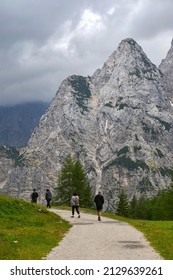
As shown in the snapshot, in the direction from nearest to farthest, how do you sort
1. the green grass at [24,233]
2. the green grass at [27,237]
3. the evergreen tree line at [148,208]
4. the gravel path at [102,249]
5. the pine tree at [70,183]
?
the green grass at [24,233]
the green grass at [27,237]
the gravel path at [102,249]
the pine tree at [70,183]
the evergreen tree line at [148,208]

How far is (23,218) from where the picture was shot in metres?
39.5

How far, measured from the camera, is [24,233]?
29.6m

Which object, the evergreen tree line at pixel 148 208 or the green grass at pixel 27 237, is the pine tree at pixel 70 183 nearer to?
the evergreen tree line at pixel 148 208

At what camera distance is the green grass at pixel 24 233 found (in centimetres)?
2100

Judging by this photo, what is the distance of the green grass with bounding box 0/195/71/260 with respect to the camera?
21003 mm

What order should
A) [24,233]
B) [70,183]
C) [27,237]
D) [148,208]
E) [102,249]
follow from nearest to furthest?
[102,249], [27,237], [24,233], [70,183], [148,208]

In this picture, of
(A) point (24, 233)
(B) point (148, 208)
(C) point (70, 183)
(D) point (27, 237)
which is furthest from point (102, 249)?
(B) point (148, 208)

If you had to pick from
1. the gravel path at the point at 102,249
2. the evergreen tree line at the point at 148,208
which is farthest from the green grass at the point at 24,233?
the evergreen tree line at the point at 148,208

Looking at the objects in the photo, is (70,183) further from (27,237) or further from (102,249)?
(102,249)

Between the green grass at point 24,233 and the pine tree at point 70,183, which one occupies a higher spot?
the pine tree at point 70,183

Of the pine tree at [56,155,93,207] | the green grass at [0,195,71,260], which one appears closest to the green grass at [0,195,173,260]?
the green grass at [0,195,71,260]
